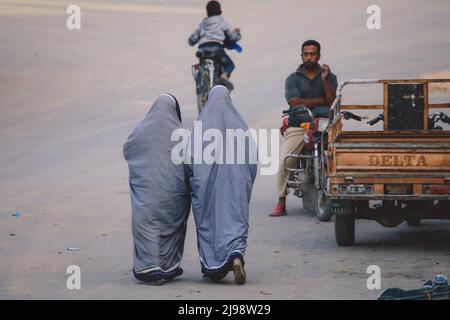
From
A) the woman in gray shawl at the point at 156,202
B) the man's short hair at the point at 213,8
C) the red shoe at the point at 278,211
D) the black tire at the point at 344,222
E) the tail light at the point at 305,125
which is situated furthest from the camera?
the man's short hair at the point at 213,8

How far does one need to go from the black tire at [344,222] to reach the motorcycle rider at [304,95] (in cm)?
194

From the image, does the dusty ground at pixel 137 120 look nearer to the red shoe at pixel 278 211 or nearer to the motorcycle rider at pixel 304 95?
the red shoe at pixel 278 211

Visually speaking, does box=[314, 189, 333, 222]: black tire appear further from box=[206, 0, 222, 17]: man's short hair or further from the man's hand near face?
box=[206, 0, 222, 17]: man's short hair

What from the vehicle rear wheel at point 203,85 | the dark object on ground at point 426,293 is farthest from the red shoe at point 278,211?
the dark object on ground at point 426,293

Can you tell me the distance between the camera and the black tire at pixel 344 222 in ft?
37.3

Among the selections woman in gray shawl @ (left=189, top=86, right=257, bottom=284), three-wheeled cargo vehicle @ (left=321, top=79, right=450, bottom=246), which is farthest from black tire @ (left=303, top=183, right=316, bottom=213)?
woman in gray shawl @ (left=189, top=86, right=257, bottom=284)

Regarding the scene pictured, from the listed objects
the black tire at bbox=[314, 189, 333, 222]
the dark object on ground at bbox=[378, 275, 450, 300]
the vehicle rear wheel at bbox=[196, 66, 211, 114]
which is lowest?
the dark object on ground at bbox=[378, 275, 450, 300]

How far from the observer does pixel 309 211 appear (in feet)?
46.1

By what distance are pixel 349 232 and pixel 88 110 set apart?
30.8 feet

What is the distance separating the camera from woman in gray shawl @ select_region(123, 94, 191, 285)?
985 centimetres

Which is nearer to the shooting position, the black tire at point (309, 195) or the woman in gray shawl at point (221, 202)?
the woman in gray shawl at point (221, 202)

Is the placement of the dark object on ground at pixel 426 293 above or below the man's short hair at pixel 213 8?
below

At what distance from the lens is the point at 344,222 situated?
456 inches

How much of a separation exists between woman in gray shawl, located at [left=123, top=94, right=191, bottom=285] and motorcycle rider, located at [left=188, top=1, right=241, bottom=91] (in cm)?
830
